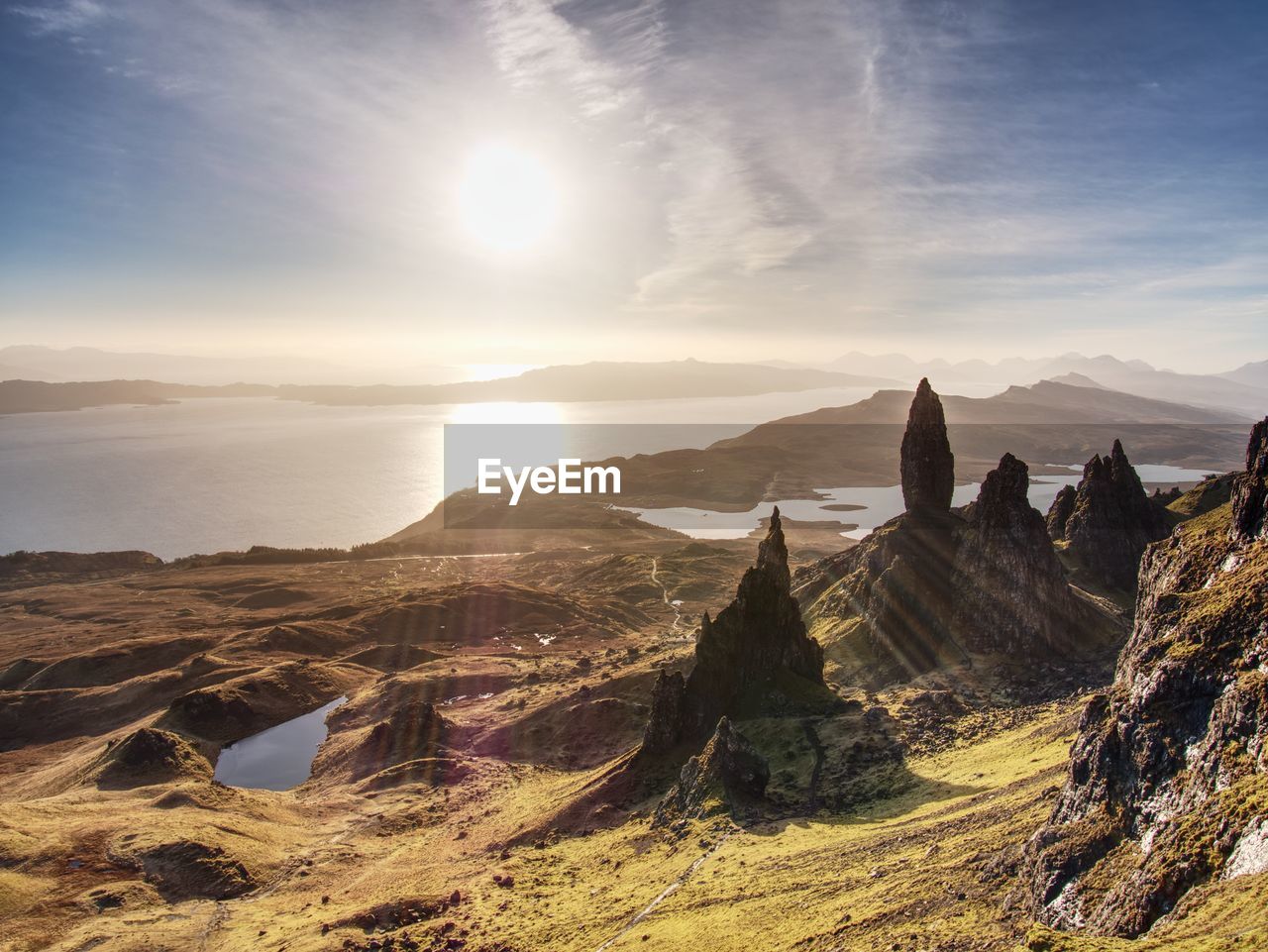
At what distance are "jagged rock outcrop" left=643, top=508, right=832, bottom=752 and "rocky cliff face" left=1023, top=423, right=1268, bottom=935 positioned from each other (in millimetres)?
39249

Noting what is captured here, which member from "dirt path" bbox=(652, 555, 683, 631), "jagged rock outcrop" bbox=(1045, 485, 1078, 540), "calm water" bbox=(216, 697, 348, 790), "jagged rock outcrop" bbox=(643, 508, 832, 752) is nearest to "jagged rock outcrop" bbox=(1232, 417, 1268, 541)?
"jagged rock outcrop" bbox=(643, 508, 832, 752)

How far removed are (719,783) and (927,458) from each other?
2129 inches

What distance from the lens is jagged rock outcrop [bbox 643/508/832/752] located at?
2566 inches

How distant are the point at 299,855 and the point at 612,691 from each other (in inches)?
1484

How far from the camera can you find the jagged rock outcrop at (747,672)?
65.2 meters

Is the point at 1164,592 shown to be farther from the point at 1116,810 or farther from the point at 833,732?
the point at 833,732

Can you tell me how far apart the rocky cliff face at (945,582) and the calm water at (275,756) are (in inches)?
2529

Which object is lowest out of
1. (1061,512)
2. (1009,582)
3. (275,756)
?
(275,756)

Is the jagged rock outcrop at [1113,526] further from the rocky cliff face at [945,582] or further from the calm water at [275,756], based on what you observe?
the calm water at [275,756]

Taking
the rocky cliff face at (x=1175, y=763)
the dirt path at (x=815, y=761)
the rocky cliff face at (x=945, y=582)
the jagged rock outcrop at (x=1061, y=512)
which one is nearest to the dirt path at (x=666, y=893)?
the dirt path at (x=815, y=761)

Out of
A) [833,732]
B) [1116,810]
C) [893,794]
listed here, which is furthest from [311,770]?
[1116,810]

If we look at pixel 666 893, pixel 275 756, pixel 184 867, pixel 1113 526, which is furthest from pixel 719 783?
pixel 1113 526

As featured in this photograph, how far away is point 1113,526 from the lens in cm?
8906

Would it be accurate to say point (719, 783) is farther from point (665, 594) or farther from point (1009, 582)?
point (665, 594)
